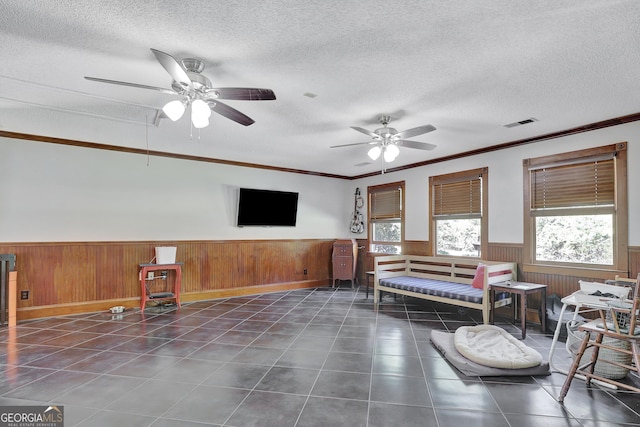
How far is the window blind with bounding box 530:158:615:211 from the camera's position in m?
3.79

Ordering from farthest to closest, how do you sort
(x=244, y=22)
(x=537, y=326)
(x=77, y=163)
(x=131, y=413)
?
(x=77, y=163) < (x=537, y=326) < (x=131, y=413) < (x=244, y=22)

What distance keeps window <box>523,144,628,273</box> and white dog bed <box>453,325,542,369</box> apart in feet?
4.97

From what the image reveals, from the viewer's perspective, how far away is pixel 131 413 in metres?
2.18

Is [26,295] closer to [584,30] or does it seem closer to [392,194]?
[392,194]

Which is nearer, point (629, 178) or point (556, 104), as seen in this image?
point (556, 104)

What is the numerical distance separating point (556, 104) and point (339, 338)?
3321 mm

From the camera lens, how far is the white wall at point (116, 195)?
14.5 feet

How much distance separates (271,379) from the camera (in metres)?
2.69

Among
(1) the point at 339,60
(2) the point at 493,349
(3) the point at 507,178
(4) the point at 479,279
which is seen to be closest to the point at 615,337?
(2) the point at 493,349

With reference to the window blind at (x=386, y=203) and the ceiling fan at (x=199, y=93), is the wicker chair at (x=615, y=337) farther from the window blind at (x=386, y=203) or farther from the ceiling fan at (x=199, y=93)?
the window blind at (x=386, y=203)

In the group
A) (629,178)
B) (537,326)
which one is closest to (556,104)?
(629,178)

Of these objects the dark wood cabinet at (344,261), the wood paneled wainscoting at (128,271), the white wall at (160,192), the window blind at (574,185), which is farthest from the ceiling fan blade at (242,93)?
the dark wood cabinet at (344,261)

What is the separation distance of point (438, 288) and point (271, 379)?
2894mm

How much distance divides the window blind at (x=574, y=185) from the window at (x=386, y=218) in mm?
2446
